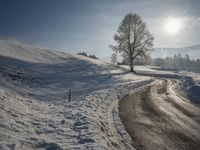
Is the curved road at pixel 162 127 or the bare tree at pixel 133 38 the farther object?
the bare tree at pixel 133 38

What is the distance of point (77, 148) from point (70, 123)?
320 centimetres

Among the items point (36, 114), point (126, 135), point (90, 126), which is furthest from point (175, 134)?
point (36, 114)

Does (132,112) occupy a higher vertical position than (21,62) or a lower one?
lower

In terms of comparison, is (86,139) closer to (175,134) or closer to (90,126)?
(90,126)

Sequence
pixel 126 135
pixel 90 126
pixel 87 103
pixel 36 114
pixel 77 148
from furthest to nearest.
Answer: pixel 87 103 → pixel 36 114 → pixel 90 126 → pixel 126 135 → pixel 77 148

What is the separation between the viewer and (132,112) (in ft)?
46.7

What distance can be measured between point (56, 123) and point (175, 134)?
579cm

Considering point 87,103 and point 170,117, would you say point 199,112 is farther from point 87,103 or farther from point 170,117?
point 87,103

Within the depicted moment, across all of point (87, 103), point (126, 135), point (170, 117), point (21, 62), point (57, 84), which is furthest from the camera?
point (21, 62)

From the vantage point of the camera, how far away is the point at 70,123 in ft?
35.9

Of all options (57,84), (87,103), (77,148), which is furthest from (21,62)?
(77,148)

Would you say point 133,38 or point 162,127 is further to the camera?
point 133,38

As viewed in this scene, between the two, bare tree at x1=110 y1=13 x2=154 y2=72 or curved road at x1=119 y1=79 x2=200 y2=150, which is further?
bare tree at x1=110 y1=13 x2=154 y2=72

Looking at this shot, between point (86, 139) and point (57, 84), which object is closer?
point (86, 139)
